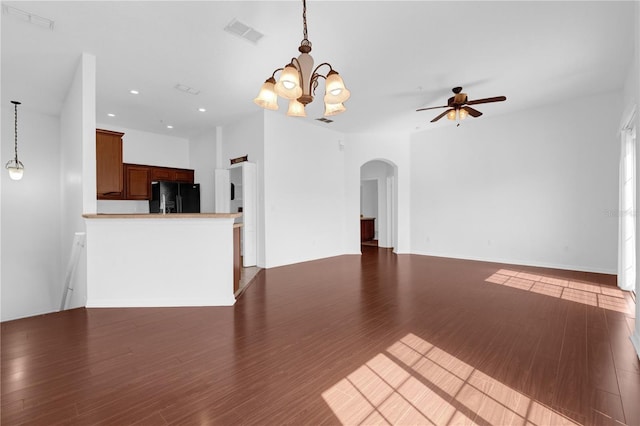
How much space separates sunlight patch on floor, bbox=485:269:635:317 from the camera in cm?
374

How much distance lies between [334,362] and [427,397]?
0.73 m

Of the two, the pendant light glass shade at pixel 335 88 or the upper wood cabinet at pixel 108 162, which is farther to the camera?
the upper wood cabinet at pixel 108 162

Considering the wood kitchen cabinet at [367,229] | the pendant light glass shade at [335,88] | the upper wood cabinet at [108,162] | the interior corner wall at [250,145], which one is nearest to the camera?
the pendant light glass shade at [335,88]

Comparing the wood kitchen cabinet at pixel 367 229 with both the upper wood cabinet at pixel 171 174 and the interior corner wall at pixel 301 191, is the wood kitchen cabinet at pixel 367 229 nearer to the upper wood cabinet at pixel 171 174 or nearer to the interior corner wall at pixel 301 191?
the interior corner wall at pixel 301 191

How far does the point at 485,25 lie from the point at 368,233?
8183 millimetres

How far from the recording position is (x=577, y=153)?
18.5ft

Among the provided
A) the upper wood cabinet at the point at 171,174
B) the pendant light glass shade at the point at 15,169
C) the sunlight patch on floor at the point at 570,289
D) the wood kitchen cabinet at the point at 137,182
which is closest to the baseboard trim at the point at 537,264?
the sunlight patch on floor at the point at 570,289

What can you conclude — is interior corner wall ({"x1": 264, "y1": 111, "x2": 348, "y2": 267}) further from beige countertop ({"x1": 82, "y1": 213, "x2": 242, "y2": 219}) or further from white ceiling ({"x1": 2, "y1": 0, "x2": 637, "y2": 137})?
beige countertop ({"x1": 82, "y1": 213, "x2": 242, "y2": 219})

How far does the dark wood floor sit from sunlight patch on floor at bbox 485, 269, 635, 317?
0.04 m

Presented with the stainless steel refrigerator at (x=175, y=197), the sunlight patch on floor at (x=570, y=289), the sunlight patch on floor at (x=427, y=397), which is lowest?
the sunlight patch on floor at (x=427, y=397)

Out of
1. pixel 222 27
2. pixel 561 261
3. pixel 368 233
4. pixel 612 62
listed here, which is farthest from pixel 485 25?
pixel 368 233

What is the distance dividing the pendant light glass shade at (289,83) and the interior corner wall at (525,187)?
5964 mm

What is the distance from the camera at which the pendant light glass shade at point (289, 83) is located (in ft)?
7.60

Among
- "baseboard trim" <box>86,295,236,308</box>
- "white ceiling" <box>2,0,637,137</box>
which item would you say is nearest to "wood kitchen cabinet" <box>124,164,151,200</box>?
"white ceiling" <box>2,0,637,137</box>
